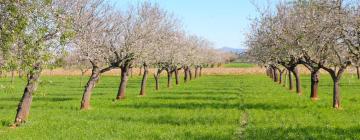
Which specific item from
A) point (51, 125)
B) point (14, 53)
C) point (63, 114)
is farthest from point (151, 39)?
point (14, 53)

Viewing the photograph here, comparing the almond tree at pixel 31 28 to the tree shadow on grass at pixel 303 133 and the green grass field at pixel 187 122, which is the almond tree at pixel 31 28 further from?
the tree shadow on grass at pixel 303 133

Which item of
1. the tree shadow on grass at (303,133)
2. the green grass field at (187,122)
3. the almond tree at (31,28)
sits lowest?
the tree shadow on grass at (303,133)

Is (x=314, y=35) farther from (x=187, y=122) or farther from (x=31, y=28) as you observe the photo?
(x=31, y=28)

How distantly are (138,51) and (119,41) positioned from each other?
175cm

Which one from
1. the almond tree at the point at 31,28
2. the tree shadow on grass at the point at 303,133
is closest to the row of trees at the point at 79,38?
the almond tree at the point at 31,28

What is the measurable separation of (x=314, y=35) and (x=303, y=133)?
1013 centimetres

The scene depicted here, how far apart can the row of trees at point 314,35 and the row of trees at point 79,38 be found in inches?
379

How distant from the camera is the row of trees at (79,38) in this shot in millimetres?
19219

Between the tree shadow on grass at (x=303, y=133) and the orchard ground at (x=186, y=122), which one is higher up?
the orchard ground at (x=186, y=122)

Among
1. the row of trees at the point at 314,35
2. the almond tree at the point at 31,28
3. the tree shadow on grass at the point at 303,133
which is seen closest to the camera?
the almond tree at the point at 31,28

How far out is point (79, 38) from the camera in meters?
35.1

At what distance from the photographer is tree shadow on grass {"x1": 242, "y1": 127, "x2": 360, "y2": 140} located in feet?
76.7

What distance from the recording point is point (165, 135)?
24047 millimetres

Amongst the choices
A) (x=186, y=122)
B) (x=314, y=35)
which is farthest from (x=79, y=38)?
(x=314, y=35)
